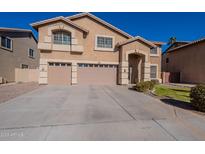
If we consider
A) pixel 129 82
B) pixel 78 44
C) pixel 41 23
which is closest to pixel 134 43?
pixel 129 82

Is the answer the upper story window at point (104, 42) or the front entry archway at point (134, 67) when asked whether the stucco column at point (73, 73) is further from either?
the front entry archway at point (134, 67)

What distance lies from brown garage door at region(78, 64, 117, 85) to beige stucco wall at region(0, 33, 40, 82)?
9261 millimetres

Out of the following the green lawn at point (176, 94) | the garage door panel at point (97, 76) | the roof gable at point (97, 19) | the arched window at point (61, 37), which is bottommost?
the green lawn at point (176, 94)

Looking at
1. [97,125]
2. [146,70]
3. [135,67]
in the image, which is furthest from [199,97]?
[135,67]

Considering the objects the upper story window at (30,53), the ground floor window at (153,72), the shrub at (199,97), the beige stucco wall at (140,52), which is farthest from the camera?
the upper story window at (30,53)

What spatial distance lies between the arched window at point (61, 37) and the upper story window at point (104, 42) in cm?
335

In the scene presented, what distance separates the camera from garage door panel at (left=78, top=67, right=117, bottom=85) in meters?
15.7

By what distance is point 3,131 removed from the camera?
3824mm

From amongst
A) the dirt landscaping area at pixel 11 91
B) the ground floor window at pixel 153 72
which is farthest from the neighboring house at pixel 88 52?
the dirt landscaping area at pixel 11 91

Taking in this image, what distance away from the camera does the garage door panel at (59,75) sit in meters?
14.9

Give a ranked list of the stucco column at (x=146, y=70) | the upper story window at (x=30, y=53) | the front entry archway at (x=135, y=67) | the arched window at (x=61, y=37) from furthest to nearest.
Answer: the upper story window at (x=30, y=53)
the front entry archway at (x=135, y=67)
the stucco column at (x=146, y=70)
the arched window at (x=61, y=37)

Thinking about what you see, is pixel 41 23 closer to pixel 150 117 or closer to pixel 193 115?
pixel 150 117

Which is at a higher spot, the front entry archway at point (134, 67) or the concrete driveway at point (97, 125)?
Answer: the front entry archway at point (134, 67)

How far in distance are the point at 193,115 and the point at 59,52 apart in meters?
13.2
